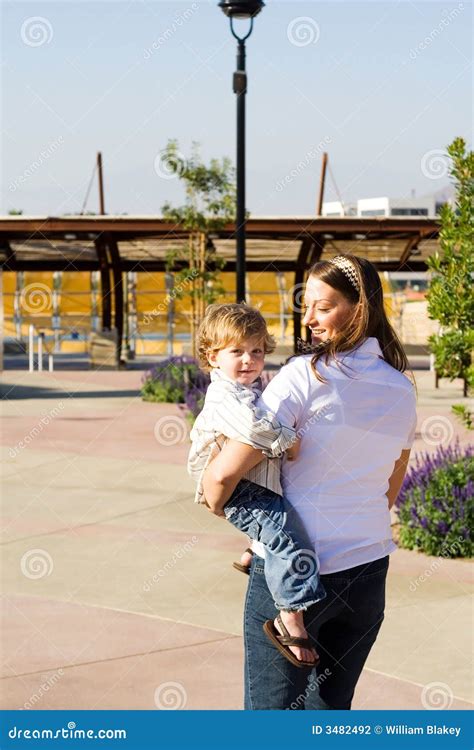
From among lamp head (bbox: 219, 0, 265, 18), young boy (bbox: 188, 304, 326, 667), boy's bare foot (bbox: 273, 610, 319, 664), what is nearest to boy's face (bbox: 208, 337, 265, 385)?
young boy (bbox: 188, 304, 326, 667)

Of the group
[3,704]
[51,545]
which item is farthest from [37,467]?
[3,704]

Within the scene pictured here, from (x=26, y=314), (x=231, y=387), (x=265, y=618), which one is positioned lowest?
(x=26, y=314)

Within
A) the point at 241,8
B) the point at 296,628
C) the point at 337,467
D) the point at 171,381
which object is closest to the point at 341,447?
the point at 337,467

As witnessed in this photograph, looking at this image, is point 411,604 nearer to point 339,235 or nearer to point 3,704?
point 3,704

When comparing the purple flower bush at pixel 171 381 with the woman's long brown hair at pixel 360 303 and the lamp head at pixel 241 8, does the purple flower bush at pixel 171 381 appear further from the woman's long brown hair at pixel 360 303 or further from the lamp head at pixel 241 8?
the woman's long brown hair at pixel 360 303

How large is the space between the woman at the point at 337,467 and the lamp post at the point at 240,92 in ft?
29.1

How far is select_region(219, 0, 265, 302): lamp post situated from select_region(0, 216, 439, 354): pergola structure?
10425mm

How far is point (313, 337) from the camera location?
3.21 m

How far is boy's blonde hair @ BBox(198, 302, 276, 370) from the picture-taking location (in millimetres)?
3160

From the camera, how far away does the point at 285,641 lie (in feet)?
10.0

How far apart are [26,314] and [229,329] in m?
38.9

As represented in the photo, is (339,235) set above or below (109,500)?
above

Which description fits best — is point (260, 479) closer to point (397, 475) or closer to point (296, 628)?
point (296, 628)

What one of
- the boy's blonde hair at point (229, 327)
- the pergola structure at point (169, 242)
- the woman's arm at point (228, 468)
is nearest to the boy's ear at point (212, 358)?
the boy's blonde hair at point (229, 327)
